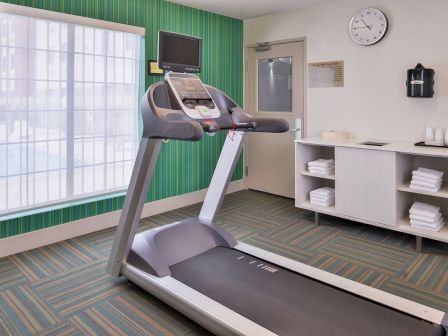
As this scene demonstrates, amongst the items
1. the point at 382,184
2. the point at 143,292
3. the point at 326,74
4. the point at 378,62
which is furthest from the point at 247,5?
the point at 143,292

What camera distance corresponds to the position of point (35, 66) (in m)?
3.35

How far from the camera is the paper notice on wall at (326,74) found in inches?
175

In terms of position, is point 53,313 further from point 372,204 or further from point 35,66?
point 372,204

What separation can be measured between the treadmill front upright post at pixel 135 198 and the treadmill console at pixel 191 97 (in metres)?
0.33

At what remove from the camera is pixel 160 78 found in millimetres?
4391

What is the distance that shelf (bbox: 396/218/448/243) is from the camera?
129 inches

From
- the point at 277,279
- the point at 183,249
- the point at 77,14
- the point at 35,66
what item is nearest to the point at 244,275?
the point at 277,279

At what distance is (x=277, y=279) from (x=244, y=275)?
0.23 m

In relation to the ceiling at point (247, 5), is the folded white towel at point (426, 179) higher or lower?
lower

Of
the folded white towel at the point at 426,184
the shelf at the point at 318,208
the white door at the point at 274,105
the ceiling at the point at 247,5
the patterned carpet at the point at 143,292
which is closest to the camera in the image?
the patterned carpet at the point at 143,292

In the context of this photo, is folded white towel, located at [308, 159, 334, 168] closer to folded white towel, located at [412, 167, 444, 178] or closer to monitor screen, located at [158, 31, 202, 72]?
folded white towel, located at [412, 167, 444, 178]

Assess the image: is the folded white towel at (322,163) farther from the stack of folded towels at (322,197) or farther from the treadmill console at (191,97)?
the treadmill console at (191,97)

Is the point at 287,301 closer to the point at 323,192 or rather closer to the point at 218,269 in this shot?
the point at 218,269

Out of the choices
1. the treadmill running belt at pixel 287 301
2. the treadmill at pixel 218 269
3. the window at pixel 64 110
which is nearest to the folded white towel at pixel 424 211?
the treadmill at pixel 218 269
